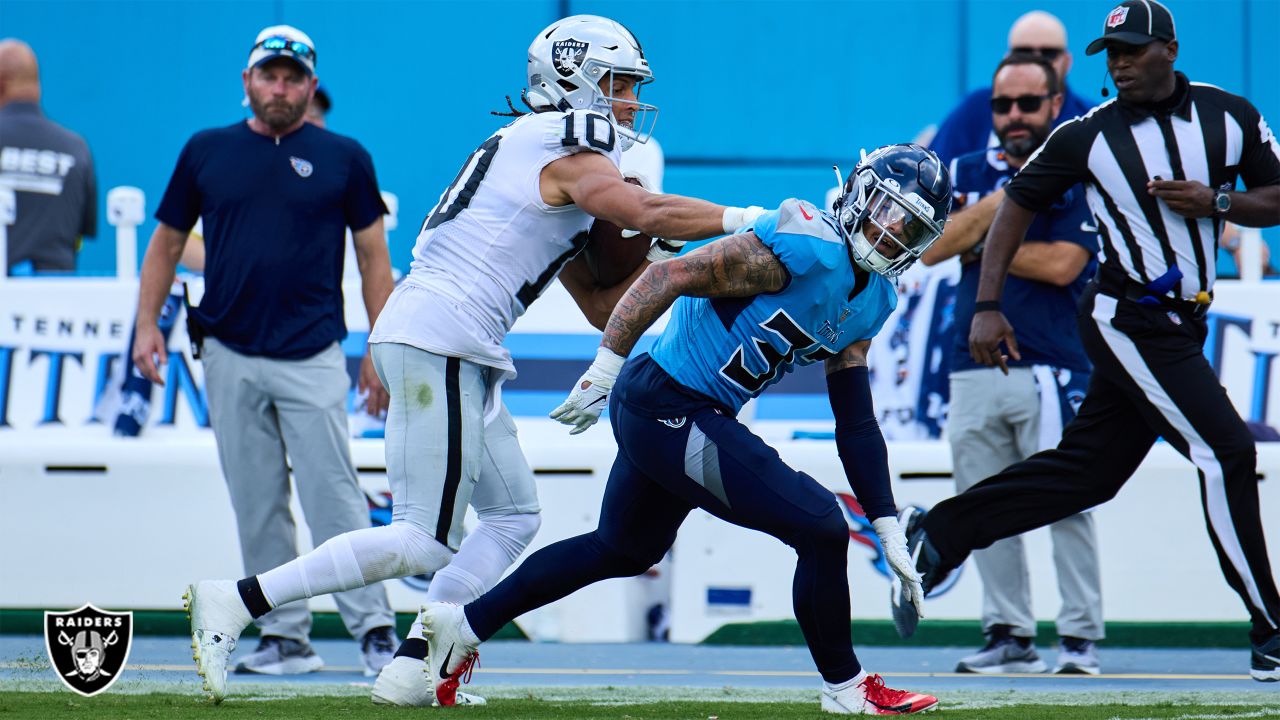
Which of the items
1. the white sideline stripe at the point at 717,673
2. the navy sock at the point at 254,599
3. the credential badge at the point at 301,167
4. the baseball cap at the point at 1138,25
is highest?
the baseball cap at the point at 1138,25

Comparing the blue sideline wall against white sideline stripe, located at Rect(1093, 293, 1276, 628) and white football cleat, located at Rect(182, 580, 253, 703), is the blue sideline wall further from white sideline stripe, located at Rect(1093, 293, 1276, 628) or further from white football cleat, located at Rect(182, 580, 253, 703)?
white football cleat, located at Rect(182, 580, 253, 703)

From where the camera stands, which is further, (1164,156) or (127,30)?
A: (127,30)

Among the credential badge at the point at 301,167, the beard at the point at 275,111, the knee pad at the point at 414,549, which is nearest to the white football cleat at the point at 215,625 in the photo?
the knee pad at the point at 414,549

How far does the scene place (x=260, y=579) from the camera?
4.38m

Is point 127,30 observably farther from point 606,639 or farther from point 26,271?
point 606,639

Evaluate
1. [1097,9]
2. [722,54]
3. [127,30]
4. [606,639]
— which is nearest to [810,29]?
[722,54]

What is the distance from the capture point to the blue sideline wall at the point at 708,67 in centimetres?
1001

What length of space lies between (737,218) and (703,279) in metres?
0.18

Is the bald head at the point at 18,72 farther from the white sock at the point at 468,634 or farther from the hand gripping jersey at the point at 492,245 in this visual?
the white sock at the point at 468,634

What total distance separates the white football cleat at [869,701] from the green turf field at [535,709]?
0.05 meters

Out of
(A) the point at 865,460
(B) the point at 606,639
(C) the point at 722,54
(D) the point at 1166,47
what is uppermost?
(C) the point at 722,54

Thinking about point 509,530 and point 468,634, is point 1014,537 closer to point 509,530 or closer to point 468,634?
point 509,530

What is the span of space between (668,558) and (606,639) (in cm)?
39

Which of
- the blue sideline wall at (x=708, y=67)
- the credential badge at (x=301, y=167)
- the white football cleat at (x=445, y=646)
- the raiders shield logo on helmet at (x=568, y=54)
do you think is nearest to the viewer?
the white football cleat at (x=445, y=646)
